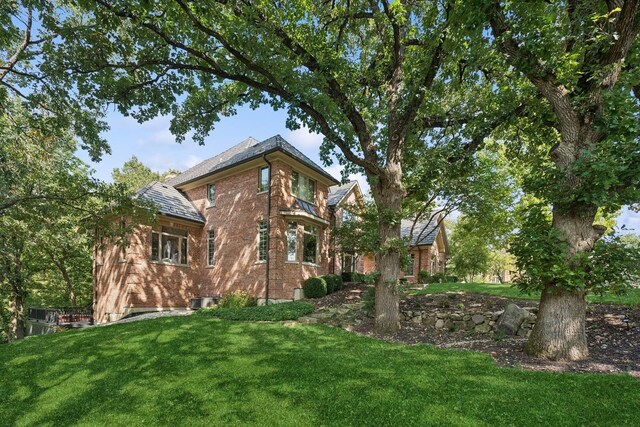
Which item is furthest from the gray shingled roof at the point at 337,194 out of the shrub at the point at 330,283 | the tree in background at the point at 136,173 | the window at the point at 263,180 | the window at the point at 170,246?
the tree in background at the point at 136,173

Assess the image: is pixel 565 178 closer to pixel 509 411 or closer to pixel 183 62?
pixel 509 411

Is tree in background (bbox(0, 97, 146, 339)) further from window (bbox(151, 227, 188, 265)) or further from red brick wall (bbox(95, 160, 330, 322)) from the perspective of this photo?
window (bbox(151, 227, 188, 265))

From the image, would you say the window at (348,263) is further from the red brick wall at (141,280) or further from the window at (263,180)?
the red brick wall at (141,280)

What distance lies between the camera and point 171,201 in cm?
1734

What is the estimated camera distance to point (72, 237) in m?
17.4

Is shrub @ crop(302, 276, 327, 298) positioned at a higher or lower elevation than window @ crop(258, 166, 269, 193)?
lower

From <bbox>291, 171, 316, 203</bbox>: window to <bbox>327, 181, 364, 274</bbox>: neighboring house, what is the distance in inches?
62.6

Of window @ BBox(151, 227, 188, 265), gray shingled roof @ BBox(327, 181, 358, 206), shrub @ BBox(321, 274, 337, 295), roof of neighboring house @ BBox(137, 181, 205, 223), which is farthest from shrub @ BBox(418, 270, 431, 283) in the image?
window @ BBox(151, 227, 188, 265)

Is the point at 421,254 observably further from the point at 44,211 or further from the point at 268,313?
the point at 44,211

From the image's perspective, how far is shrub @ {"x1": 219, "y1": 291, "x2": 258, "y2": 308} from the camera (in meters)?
14.3

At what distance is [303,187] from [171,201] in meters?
6.99

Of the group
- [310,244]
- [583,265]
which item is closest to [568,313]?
[583,265]

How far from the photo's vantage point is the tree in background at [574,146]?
5.62 m

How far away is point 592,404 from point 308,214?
1259 centimetres
